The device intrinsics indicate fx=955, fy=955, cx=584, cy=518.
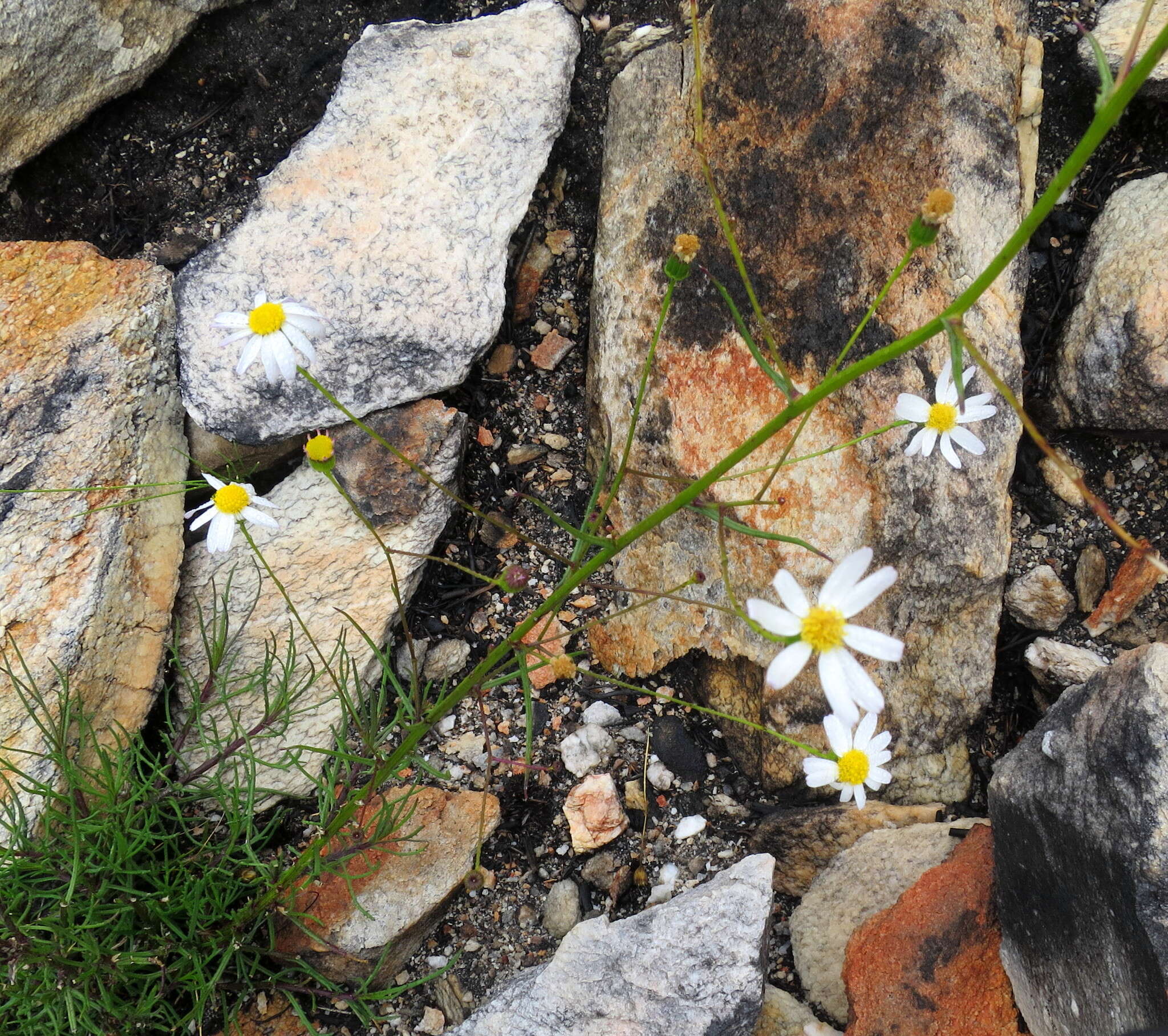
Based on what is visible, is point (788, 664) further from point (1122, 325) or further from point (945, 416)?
point (1122, 325)

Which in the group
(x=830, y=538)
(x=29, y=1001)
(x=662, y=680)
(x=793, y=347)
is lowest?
(x=662, y=680)

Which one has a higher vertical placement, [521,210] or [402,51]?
[402,51]

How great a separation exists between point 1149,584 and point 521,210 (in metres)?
1.84

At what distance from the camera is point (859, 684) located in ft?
4.01

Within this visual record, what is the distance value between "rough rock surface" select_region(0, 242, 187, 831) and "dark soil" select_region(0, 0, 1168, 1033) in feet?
1.22

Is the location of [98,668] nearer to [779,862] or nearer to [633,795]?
[633,795]

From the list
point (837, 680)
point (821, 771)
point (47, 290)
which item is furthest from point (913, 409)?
point (47, 290)

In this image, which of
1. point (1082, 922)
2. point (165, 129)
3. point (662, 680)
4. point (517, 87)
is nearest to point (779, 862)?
point (662, 680)

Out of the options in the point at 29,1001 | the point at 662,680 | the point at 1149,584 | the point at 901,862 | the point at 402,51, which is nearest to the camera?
the point at 29,1001

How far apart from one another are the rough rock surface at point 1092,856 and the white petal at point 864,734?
0.89ft

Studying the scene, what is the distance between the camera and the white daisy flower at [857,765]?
6.36ft

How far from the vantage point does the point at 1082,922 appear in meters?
1.73

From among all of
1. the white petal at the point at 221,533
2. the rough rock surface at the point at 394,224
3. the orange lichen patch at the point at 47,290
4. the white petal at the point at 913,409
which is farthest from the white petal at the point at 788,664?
the orange lichen patch at the point at 47,290

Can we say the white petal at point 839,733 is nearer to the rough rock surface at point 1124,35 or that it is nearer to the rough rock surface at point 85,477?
the rough rock surface at point 85,477
